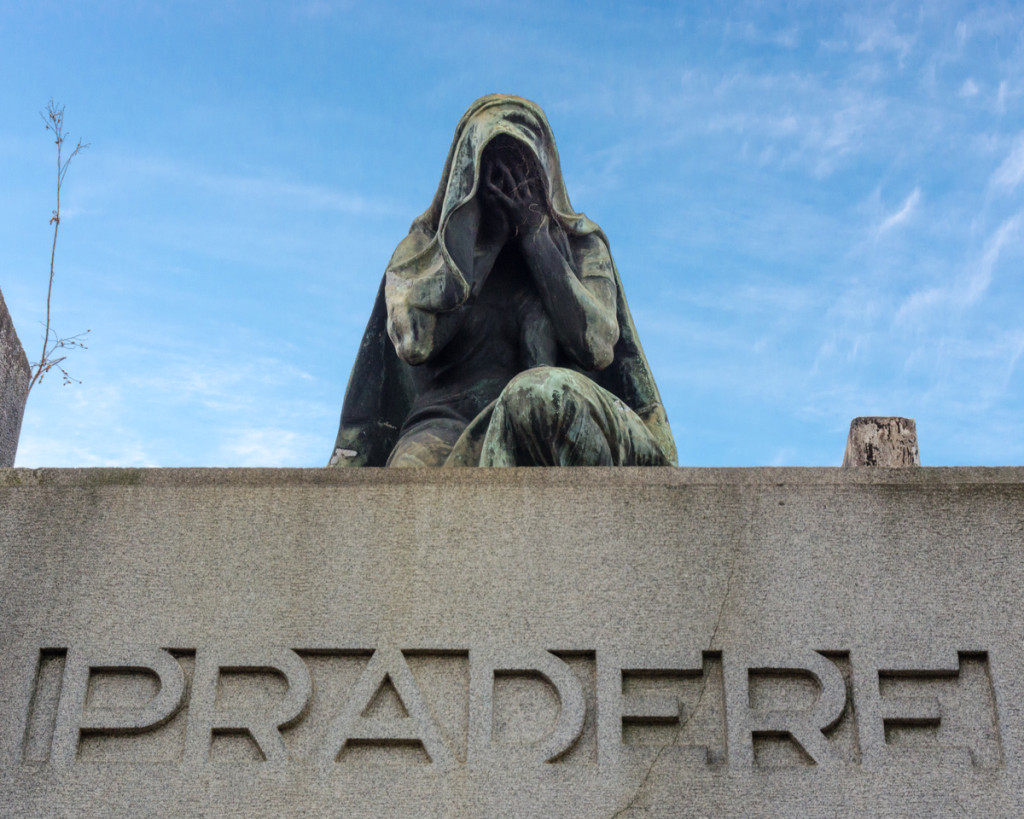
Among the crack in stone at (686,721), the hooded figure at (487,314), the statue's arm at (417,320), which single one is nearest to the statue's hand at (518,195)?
the hooded figure at (487,314)

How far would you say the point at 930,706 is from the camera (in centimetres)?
434

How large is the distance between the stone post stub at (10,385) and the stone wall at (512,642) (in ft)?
4.01

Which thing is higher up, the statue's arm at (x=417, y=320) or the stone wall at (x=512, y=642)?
the statue's arm at (x=417, y=320)

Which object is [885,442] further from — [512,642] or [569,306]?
[512,642]

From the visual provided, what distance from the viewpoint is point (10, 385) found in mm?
6105

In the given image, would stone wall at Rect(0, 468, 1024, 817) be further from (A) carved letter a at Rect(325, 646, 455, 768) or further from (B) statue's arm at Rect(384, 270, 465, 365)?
(B) statue's arm at Rect(384, 270, 465, 365)

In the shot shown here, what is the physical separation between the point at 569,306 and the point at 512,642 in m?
1.66

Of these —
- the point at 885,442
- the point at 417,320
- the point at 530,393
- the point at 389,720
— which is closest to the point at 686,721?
the point at 389,720

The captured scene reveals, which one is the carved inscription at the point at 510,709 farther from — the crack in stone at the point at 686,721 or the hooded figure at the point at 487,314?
the hooded figure at the point at 487,314

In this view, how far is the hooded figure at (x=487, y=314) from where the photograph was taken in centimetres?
558

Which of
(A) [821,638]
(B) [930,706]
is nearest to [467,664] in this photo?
(A) [821,638]

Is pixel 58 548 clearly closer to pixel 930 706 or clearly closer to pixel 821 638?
pixel 821 638

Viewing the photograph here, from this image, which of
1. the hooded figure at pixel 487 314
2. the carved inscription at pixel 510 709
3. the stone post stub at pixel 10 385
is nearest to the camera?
the carved inscription at pixel 510 709

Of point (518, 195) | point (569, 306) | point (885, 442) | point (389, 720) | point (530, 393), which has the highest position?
Result: point (518, 195)
